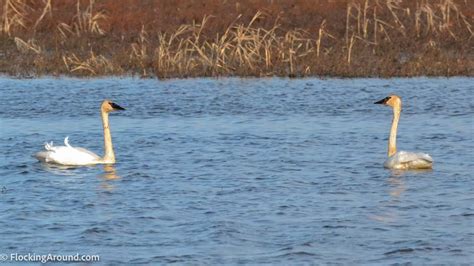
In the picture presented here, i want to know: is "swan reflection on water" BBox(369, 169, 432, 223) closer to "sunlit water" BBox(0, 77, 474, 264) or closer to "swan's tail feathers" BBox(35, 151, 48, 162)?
"sunlit water" BBox(0, 77, 474, 264)

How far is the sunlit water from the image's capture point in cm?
1144

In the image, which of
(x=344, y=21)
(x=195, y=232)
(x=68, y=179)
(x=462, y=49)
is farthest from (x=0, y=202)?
(x=344, y=21)

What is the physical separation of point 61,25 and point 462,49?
9630 millimetres

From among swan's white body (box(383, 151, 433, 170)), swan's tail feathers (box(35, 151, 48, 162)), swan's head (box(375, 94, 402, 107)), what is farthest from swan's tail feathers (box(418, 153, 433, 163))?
swan's tail feathers (box(35, 151, 48, 162))

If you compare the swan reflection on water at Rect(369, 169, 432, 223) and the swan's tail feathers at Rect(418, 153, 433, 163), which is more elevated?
the swan's tail feathers at Rect(418, 153, 433, 163)

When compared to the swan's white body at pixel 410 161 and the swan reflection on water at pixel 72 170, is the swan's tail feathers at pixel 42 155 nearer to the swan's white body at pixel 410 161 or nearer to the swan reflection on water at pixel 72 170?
the swan reflection on water at pixel 72 170

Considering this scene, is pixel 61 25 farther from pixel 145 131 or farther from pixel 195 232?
pixel 195 232

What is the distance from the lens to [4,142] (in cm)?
1816

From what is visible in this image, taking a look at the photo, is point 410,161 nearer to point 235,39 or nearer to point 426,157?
point 426,157

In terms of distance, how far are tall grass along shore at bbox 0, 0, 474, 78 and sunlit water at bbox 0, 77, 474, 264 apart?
30.5 inches

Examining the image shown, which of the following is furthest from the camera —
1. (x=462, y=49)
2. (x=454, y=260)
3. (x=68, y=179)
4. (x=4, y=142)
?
(x=462, y=49)

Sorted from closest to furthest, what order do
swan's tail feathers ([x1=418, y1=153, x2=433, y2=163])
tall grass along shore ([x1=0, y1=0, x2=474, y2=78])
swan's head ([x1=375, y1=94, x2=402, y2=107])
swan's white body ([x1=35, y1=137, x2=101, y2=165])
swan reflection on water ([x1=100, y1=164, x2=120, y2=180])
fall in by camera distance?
swan's tail feathers ([x1=418, y1=153, x2=433, y2=163]) → swan reflection on water ([x1=100, y1=164, x2=120, y2=180]) → swan's white body ([x1=35, y1=137, x2=101, y2=165]) → swan's head ([x1=375, y1=94, x2=402, y2=107]) → tall grass along shore ([x1=0, y1=0, x2=474, y2=78])

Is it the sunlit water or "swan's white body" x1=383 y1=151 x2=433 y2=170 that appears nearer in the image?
the sunlit water

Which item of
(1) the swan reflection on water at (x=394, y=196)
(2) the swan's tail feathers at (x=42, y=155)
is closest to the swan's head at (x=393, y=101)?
(1) the swan reflection on water at (x=394, y=196)
